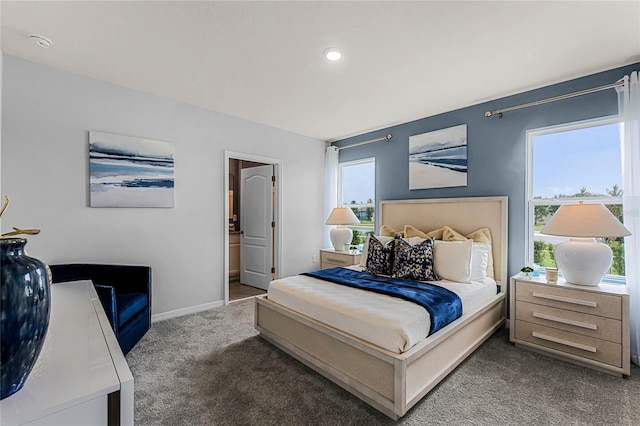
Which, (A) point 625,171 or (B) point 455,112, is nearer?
(A) point 625,171

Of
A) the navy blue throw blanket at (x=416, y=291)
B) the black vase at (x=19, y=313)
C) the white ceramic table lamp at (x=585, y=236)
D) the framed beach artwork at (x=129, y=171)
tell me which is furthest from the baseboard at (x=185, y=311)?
the white ceramic table lamp at (x=585, y=236)

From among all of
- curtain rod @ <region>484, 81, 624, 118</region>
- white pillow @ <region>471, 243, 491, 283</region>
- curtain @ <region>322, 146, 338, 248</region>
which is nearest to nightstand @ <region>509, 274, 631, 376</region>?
white pillow @ <region>471, 243, 491, 283</region>

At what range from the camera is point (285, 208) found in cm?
461

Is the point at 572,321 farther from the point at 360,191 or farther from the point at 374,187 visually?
the point at 360,191

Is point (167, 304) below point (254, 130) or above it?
below

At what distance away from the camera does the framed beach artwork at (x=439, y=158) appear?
142 inches

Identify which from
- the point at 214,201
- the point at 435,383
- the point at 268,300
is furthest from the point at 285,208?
the point at 435,383

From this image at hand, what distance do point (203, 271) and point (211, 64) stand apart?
238 centimetres

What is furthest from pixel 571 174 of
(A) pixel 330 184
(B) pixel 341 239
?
(A) pixel 330 184

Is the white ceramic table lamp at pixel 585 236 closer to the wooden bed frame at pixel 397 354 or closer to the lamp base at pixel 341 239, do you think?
the wooden bed frame at pixel 397 354

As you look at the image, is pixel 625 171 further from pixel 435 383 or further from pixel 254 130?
pixel 254 130

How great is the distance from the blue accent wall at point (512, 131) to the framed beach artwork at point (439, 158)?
0.07 meters

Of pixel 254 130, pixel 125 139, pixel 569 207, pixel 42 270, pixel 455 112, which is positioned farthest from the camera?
pixel 254 130

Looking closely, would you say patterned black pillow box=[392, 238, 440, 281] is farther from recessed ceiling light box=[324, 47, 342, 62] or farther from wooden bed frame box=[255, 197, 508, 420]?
recessed ceiling light box=[324, 47, 342, 62]
